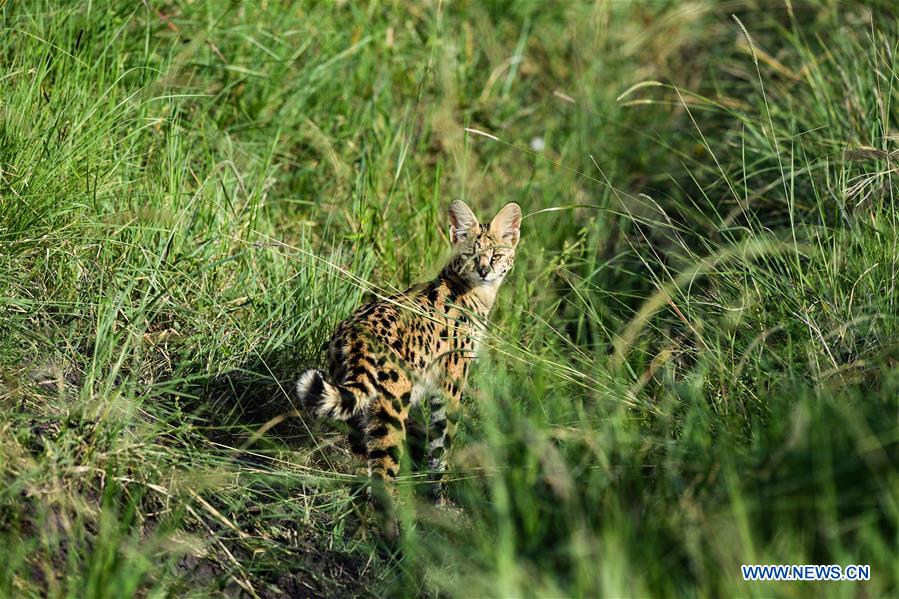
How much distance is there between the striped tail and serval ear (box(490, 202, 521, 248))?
1.45 meters

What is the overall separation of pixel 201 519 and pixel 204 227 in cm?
160

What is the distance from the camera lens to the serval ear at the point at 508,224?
4910 mm

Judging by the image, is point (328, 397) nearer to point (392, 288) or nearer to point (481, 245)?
point (392, 288)

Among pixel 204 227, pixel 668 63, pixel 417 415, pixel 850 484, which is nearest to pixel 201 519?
pixel 417 415

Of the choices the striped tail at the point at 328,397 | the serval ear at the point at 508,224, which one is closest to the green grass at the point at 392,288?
the striped tail at the point at 328,397

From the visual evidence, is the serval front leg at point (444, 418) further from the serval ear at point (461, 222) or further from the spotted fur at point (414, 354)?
the serval ear at point (461, 222)

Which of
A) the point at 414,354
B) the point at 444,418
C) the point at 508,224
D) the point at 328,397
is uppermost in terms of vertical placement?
the point at 508,224

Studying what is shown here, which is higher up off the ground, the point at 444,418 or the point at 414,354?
the point at 414,354

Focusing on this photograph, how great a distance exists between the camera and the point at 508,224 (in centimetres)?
498

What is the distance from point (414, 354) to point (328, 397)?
2.15 feet

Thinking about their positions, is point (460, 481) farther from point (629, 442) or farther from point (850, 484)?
point (850, 484)

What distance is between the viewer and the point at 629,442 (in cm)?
328

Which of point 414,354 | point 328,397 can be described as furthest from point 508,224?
point 328,397

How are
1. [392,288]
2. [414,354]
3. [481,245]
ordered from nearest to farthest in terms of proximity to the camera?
[414,354] < [392,288] < [481,245]
